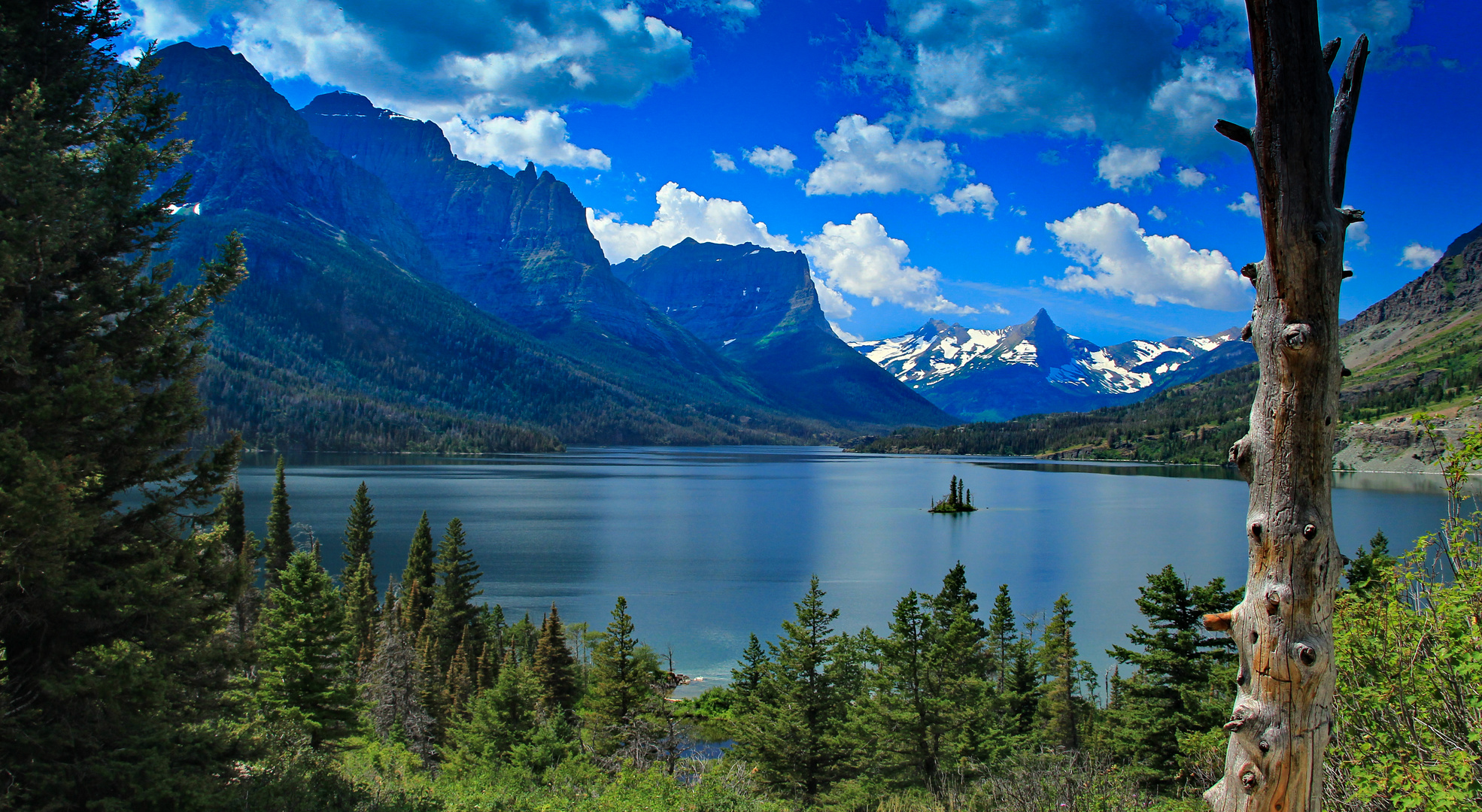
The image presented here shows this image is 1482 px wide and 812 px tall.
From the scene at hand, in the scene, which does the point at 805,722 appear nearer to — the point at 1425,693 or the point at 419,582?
the point at 1425,693

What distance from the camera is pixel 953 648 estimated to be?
2752 centimetres

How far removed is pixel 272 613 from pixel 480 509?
268 feet

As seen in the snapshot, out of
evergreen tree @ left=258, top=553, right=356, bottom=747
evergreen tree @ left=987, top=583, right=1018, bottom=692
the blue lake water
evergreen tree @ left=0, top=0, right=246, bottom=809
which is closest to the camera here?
evergreen tree @ left=0, top=0, right=246, bottom=809

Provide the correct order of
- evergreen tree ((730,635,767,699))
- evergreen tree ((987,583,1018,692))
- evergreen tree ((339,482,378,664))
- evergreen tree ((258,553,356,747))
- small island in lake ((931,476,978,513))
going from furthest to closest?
1. small island in lake ((931,476,978,513))
2. evergreen tree ((339,482,378,664))
3. evergreen tree ((987,583,1018,692))
4. evergreen tree ((730,635,767,699))
5. evergreen tree ((258,553,356,747))

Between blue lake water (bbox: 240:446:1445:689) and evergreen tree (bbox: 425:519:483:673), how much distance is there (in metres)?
6.09

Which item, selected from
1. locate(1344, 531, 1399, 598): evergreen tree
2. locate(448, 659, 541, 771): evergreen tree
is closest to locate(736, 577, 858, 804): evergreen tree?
locate(448, 659, 541, 771): evergreen tree

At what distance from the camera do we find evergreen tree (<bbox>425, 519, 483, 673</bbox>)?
1746 inches

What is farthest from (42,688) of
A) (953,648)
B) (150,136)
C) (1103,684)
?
(1103,684)

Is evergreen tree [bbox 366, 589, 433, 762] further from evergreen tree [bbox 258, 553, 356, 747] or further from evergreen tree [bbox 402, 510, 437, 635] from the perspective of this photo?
evergreen tree [bbox 402, 510, 437, 635]

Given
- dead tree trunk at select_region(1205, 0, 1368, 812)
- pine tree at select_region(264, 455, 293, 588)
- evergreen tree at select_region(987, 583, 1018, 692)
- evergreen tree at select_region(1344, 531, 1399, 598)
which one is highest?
dead tree trunk at select_region(1205, 0, 1368, 812)

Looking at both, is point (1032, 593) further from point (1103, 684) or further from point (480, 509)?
point (480, 509)

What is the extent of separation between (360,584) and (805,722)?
115 feet

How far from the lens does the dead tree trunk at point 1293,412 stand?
4051 mm

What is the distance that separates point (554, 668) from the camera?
3450 centimetres
